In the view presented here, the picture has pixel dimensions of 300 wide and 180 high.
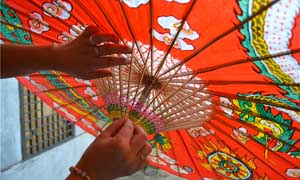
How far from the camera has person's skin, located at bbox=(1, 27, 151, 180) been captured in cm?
94

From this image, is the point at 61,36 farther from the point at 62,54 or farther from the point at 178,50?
the point at 178,50

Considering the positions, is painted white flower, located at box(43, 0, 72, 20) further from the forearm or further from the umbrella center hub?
the umbrella center hub

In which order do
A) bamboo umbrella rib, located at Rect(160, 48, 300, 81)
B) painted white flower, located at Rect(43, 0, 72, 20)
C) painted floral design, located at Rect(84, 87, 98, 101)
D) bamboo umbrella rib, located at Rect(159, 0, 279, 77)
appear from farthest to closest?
painted floral design, located at Rect(84, 87, 98, 101) → painted white flower, located at Rect(43, 0, 72, 20) → bamboo umbrella rib, located at Rect(160, 48, 300, 81) → bamboo umbrella rib, located at Rect(159, 0, 279, 77)

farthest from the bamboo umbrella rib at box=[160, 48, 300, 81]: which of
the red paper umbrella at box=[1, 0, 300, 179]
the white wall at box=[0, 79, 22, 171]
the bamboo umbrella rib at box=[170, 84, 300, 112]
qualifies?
the white wall at box=[0, 79, 22, 171]

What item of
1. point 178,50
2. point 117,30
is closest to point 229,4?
point 178,50

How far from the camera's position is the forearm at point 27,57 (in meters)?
1.07

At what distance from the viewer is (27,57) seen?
1079 mm

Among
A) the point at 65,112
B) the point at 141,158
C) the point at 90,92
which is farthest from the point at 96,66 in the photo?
the point at 65,112

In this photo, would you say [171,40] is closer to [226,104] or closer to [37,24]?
[226,104]

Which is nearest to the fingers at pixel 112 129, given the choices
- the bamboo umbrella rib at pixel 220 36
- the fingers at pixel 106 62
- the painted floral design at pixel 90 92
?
the fingers at pixel 106 62

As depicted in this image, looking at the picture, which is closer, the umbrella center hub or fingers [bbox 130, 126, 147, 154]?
fingers [bbox 130, 126, 147, 154]

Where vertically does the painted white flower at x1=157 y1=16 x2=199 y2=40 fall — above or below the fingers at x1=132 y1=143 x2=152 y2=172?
above

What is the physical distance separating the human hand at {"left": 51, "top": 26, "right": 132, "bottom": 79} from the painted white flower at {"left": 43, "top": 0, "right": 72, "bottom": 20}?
0.23 metres

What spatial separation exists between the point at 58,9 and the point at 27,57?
0.28 meters
